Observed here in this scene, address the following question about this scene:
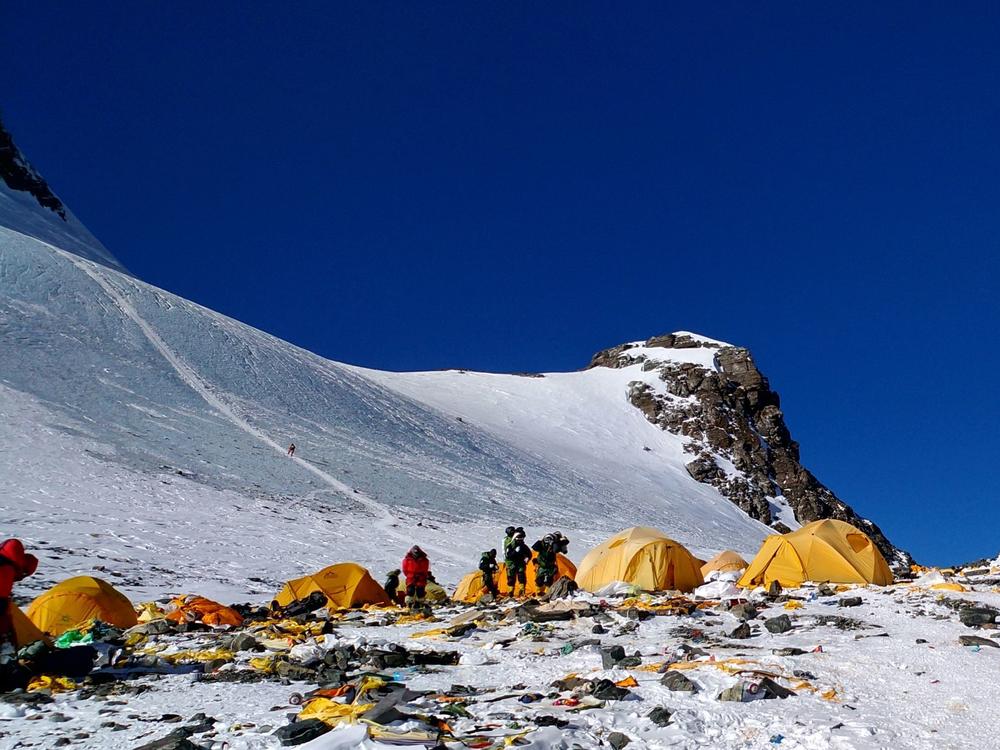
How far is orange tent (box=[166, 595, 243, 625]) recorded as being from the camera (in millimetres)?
14277

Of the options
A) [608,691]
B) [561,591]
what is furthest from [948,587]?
[608,691]

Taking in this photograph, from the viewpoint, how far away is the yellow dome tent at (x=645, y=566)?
59.5 ft

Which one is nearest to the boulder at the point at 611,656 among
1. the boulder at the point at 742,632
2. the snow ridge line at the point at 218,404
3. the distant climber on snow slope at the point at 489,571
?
the boulder at the point at 742,632

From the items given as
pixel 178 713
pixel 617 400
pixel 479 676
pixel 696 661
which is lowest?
pixel 178 713

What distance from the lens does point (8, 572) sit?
921cm

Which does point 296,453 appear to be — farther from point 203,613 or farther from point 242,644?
point 242,644

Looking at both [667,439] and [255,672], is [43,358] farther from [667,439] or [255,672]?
[667,439]

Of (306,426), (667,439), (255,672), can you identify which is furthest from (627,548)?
(667,439)

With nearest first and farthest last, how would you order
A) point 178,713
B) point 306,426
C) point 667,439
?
point 178,713 → point 306,426 → point 667,439

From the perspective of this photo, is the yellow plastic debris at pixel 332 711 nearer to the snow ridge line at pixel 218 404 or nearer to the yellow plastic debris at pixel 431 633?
the yellow plastic debris at pixel 431 633

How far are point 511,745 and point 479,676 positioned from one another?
3168mm

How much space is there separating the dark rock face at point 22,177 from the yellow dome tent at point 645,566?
12436cm

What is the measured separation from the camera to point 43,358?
41188 millimetres

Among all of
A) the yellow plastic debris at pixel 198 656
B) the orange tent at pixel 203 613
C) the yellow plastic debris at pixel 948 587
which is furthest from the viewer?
the yellow plastic debris at pixel 948 587
